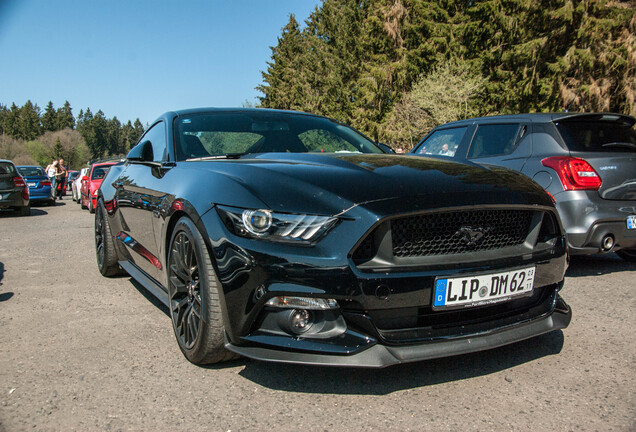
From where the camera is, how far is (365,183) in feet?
8.25

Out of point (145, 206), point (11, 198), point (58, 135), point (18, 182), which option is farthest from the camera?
point (58, 135)

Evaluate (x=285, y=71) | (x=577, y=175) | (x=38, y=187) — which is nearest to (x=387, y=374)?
(x=577, y=175)

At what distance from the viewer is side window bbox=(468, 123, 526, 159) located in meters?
5.53

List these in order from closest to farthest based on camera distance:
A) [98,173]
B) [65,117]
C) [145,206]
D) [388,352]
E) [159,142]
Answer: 1. [388,352]
2. [145,206]
3. [159,142]
4. [98,173]
5. [65,117]

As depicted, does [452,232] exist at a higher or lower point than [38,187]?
higher

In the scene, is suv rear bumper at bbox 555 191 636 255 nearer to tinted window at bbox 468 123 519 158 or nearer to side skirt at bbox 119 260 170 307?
tinted window at bbox 468 123 519 158

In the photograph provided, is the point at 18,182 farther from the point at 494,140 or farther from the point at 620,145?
the point at 620,145

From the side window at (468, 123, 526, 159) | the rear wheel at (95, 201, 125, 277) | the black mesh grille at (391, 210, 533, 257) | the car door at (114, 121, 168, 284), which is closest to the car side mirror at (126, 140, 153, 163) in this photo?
the car door at (114, 121, 168, 284)

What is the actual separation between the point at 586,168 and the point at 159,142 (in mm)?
3772

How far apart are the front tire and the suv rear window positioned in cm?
379

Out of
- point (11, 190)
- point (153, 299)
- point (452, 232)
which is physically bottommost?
point (153, 299)

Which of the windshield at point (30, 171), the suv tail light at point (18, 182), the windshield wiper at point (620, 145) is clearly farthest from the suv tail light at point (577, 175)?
the windshield at point (30, 171)

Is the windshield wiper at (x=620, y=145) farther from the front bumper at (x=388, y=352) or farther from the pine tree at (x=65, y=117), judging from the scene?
the pine tree at (x=65, y=117)

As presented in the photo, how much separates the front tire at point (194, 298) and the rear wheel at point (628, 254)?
4.89 meters
